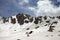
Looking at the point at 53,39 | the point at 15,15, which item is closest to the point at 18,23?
the point at 15,15

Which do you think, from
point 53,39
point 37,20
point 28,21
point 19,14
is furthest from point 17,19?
point 53,39

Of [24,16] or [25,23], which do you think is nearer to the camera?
[25,23]

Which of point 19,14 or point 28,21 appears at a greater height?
point 19,14

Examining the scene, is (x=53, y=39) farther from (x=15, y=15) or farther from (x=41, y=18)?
(x=15, y=15)

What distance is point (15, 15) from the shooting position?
150 meters

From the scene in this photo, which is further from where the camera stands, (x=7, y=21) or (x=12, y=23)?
(x=7, y=21)

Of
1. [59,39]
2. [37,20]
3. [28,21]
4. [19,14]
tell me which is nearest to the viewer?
[59,39]

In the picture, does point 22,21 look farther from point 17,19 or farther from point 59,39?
point 59,39

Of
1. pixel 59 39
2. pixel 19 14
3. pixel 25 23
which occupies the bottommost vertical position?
pixel 59 39

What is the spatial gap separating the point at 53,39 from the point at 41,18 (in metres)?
77.1

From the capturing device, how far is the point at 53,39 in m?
49.2

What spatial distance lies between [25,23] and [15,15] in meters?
24.9

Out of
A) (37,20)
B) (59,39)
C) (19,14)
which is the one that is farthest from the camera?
(19,14)

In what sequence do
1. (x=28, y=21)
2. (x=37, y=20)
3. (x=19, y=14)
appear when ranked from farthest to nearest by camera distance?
(x=19, y=14) → (x=28, y=21) → (x=37, y=20)
